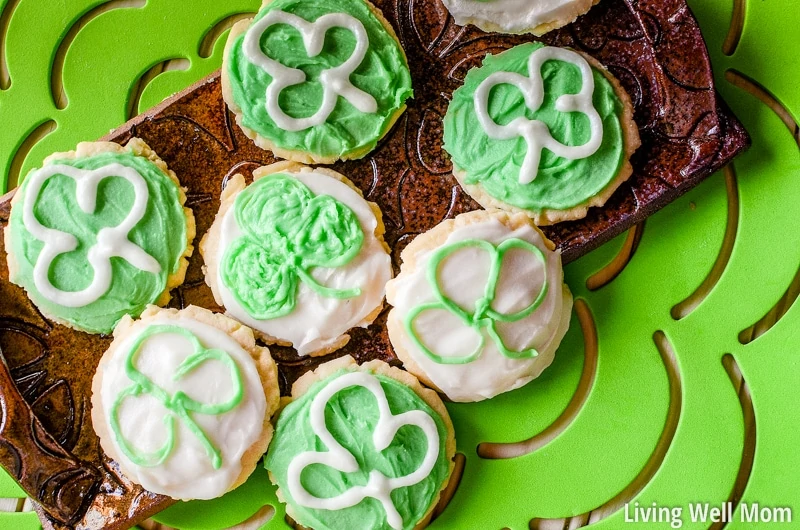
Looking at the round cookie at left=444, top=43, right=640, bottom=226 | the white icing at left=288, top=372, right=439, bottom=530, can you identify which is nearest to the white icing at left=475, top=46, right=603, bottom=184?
→ the round cookie at left=444, top=43, right=640, bottom=226

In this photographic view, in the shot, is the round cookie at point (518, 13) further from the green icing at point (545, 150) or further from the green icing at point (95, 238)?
the green icing at point (95, 238)

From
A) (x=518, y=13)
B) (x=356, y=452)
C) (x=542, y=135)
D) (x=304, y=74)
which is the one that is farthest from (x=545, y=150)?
(x=356, y=452)

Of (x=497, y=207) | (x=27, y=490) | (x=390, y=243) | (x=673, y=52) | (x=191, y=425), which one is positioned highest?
(x=673, y=52)

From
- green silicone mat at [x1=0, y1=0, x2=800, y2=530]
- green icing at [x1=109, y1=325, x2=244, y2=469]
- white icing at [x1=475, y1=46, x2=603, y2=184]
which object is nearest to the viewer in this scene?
green icing at [x1=109, y1=325, x2=244, y2=469]

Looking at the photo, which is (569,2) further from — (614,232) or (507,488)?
(507,488)

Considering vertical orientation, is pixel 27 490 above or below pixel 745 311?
below

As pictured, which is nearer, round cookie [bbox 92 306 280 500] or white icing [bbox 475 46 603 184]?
round cookie [bbox 92 306 280 500]

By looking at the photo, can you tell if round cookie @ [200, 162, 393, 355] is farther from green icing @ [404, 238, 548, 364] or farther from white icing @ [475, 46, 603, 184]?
white icing @ [475, 46, 603, 184]

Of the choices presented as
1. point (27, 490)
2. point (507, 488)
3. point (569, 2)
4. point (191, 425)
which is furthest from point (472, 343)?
point (27, 490)
